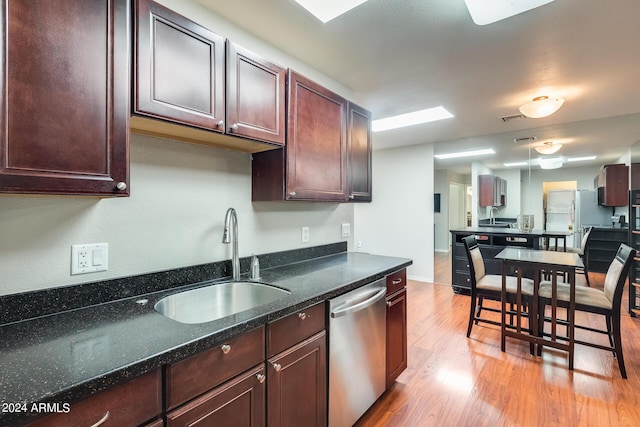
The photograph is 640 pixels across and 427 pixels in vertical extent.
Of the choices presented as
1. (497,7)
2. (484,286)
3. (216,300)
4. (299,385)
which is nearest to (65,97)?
(216,300)

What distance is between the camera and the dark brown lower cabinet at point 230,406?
902mm

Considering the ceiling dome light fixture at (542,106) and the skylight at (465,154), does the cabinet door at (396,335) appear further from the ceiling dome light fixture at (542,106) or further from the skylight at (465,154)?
the skylight at (465,154)

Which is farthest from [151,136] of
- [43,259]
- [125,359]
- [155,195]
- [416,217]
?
[416,217]

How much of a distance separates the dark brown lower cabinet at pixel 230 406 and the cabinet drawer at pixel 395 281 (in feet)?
3.52

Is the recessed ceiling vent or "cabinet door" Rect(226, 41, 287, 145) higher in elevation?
the recessed ceiling vent

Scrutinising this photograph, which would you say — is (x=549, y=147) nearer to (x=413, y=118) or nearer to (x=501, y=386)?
(x=413, y=118)

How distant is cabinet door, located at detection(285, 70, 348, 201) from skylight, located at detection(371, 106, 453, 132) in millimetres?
1384

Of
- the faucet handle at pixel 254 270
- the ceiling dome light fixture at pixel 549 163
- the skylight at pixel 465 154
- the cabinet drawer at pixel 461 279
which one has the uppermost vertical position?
the skylight at pixel 465 154

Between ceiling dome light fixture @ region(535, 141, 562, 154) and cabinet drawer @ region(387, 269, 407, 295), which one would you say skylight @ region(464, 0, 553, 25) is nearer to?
cabinet drawer @ region(387, 269, 407, 295)

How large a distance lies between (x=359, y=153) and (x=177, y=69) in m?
1.44

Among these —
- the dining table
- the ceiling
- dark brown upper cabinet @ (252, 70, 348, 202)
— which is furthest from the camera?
the dining table

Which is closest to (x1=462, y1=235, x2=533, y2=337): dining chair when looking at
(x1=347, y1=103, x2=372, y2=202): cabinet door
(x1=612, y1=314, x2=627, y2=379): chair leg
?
(x1=612, y1=314, x2=627, y2=379): chair leg

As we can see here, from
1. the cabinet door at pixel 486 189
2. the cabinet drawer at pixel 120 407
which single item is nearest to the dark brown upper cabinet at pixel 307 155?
the cabinet drawer at pixel 120 407

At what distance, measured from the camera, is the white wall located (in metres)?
4.97
